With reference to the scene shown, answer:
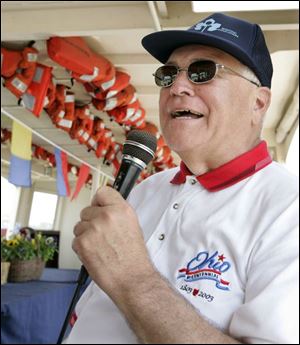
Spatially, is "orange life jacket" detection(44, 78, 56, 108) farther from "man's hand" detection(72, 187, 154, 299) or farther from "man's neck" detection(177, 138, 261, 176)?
"man's hand" detection(72, 187, 154, 299)

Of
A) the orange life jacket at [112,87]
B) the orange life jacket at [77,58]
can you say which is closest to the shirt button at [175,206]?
the orange life jacket at [77,58]

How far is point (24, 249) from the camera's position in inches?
115

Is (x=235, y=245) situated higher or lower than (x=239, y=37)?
lower

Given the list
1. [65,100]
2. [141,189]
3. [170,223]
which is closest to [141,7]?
[65,100]

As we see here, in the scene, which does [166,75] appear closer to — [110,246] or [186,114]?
[186,114]

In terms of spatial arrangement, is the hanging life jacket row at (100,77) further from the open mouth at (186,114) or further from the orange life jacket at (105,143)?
the open mouth at (186,114)

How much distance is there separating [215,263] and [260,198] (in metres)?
0.11

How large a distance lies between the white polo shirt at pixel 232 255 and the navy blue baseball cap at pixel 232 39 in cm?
15

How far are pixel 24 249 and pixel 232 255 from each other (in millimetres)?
2671

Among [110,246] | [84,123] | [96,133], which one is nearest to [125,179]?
[110,246]

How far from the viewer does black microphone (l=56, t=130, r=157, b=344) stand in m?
0.54

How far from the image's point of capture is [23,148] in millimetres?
3359

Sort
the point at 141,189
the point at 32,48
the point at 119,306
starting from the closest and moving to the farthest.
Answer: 1. the point at 119,306
2. the point at 141,189
3. the point at 32,48

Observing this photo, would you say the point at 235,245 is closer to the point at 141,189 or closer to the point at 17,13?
the point at 141,189
